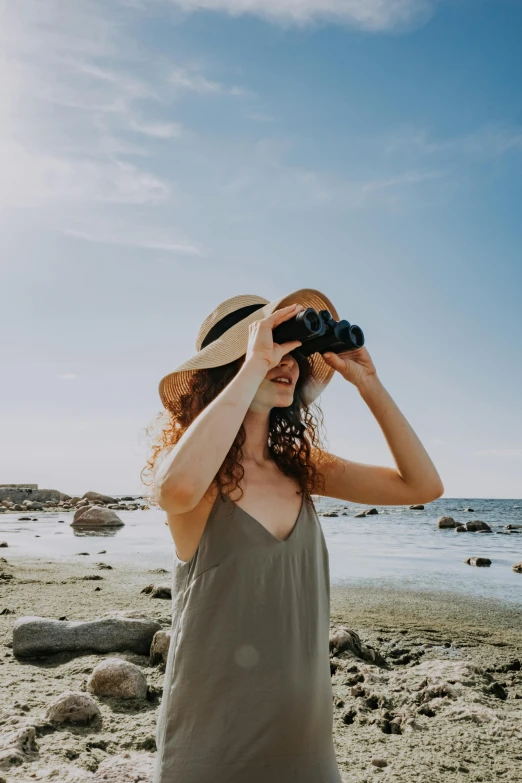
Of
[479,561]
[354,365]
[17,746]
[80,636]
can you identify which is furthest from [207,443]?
[479,561]

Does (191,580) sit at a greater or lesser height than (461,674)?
greater

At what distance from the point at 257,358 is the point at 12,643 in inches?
172

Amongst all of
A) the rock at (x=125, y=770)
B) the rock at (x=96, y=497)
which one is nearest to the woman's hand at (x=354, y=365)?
the rock at (x=125, y=770)

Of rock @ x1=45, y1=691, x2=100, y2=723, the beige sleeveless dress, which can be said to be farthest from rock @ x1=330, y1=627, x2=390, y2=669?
the beige sleeveless dress

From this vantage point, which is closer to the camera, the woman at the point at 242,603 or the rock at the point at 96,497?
the woman at the point at 242,603

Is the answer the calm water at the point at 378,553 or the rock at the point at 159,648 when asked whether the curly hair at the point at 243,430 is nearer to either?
the rock at the point at 159,648

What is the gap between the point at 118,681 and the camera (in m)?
3.87

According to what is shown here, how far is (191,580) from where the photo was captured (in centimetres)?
175

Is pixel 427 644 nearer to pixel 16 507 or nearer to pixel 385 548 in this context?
pixel 385 548

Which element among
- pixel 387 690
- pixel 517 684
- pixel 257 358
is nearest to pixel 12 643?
pixel 387 690

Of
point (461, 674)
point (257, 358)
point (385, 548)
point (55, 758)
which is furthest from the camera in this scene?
point (385, 548)

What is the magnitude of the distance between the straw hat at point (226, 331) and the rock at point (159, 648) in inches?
115

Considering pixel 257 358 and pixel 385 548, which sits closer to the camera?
pixel 257 358

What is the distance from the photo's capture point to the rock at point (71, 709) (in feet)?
11.1
